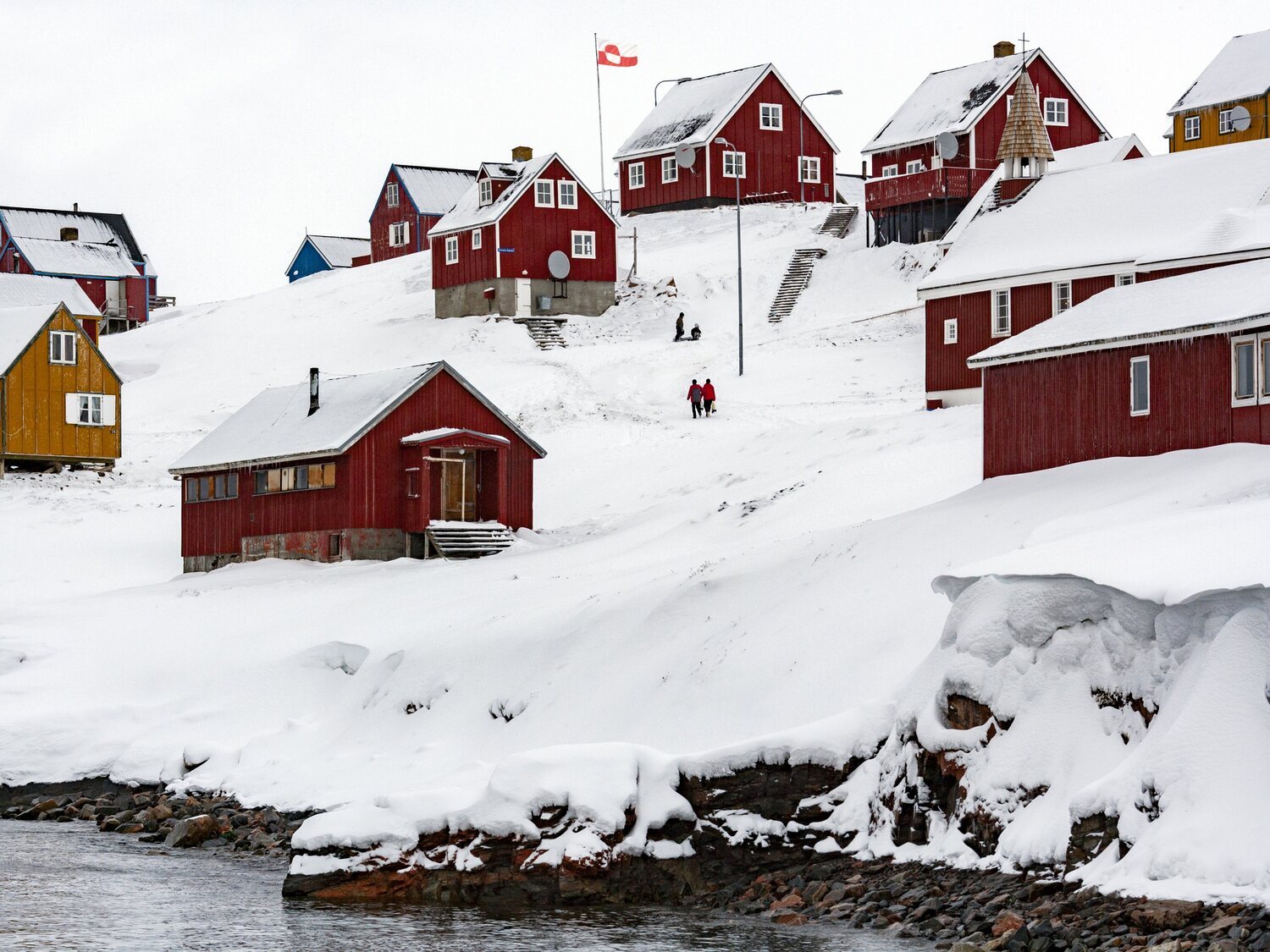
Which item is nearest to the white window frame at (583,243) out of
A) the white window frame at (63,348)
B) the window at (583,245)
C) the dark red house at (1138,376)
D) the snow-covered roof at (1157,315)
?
the window at (583,245)

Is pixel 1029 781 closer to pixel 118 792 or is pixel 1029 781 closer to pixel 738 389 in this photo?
pixel 118 792

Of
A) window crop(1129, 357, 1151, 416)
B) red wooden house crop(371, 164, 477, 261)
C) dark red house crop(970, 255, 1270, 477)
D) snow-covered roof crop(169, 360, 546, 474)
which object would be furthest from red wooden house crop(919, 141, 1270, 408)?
red wooden house crop(371, 164, 477, 261)

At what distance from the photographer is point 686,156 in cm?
7488

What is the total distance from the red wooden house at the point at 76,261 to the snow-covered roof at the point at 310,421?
36571mm

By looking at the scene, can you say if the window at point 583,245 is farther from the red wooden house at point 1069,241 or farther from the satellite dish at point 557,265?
the red wooden house at point 1069,241

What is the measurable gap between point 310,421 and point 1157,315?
19.6 meters

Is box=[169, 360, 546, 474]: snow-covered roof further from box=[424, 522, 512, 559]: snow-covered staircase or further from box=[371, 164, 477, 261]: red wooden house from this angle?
box=[371, 164, 477, 261]: red wooden house

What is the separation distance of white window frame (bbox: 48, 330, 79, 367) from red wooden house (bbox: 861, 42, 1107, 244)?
31.3 metres

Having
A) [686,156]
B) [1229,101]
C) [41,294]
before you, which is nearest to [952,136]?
[1229,101]

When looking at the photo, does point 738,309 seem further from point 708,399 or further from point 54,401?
point 54,401

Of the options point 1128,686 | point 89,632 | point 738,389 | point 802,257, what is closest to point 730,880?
point 1128,686

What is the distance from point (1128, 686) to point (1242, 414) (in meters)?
9.51

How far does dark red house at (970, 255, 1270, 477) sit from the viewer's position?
2514cm

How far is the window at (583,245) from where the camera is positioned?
65062mm
